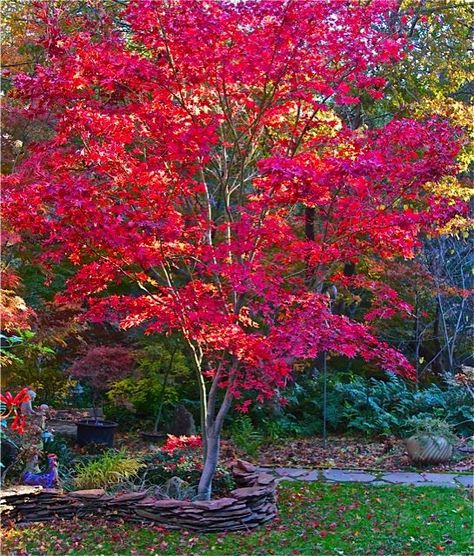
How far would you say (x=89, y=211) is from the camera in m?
4.45

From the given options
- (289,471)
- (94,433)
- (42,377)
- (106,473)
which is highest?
(42,377)

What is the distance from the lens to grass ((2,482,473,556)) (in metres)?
4.13

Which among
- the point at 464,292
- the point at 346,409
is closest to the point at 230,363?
the point at 346,409

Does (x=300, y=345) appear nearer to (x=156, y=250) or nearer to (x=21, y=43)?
(x=156, y=250)

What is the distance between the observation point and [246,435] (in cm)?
789

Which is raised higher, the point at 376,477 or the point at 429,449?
the point at 429,449

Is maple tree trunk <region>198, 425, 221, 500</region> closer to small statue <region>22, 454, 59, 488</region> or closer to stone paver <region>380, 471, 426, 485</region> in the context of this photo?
small statue <region>22, 454, 59, 488</region>

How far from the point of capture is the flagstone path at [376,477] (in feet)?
19.9

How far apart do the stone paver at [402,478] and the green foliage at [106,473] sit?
231 cm

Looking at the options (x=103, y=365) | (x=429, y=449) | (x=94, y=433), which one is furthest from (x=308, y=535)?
(x=103, y=365)

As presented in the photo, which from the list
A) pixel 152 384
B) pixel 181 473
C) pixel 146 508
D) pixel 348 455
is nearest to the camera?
pixel 146 508

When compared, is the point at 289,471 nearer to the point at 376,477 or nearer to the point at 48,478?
the point at 376,477

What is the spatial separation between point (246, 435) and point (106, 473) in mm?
2862

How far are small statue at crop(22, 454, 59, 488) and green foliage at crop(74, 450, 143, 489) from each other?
0.55 feet
